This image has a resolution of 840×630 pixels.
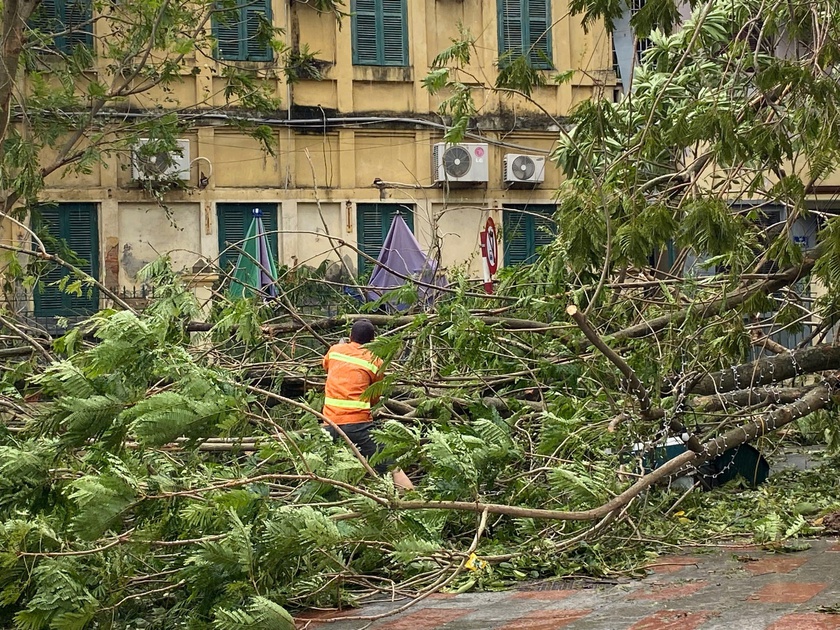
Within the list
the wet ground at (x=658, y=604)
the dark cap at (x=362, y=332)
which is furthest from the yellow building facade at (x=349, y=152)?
the wet ground at (x=658, y=604)

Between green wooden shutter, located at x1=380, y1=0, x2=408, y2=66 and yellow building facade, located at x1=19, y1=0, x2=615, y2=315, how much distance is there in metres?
0.02

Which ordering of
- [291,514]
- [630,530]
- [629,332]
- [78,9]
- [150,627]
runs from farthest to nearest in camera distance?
1. [78,9]
2. [629,332]
3. [630,530]
4. [150,627]
5. [291,514]

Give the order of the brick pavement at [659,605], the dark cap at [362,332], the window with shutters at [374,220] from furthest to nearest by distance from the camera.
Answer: the window with shutters at [374,220]
the dark cap at [362,332]
the brick pavement at [659,605]

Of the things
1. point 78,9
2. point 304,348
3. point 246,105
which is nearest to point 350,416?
point 304,348

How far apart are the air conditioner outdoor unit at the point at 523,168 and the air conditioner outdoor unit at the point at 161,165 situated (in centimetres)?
483

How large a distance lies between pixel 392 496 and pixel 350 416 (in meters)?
2.84

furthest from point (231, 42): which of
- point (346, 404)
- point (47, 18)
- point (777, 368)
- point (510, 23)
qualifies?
point (777, 368)

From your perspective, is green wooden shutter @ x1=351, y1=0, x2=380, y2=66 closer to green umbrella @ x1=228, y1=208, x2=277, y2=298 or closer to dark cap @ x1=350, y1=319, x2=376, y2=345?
green umbrella @ x1=228, y1=208, x2=277, y2=298

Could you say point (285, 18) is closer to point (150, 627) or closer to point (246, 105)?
point (246, 105)

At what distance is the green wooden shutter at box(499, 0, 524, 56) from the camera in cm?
1900

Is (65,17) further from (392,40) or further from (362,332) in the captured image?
(362,332)

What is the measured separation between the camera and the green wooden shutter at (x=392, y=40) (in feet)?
60.9

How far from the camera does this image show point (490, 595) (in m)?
5.86

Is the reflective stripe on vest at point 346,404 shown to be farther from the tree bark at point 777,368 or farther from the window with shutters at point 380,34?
the window with shutters at point 380,34
